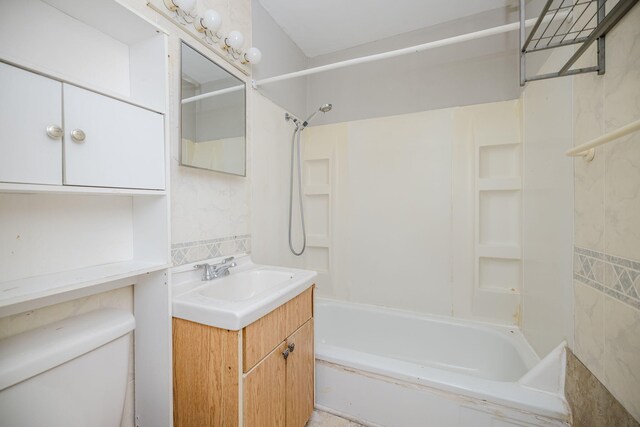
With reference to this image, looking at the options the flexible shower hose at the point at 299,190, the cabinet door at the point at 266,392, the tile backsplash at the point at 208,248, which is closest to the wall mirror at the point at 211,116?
the tile backsplash at the point at 208,248

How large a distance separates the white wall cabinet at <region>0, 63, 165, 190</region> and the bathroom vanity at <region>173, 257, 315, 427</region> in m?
0.46

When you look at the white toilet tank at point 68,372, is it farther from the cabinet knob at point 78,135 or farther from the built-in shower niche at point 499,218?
the built-in shower niche at point 499,218

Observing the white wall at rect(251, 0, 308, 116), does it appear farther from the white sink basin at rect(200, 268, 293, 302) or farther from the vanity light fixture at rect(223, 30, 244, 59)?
the white sink basin at rect(200, 268, 293, 302)

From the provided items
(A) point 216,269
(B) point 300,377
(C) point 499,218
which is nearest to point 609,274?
(C) point 499,218

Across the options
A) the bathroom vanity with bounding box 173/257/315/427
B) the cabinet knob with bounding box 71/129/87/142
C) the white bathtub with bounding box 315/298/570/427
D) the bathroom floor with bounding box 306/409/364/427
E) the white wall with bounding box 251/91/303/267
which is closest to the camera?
the cabinet knob with bounding box 71/129/87/142

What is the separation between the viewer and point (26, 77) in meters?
0.56

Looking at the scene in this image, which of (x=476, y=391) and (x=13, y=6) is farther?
(x=476, y=391)

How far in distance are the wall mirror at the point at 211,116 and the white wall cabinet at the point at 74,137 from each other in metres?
0.34

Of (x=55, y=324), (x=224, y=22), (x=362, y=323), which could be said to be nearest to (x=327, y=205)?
(x=362, y=323)

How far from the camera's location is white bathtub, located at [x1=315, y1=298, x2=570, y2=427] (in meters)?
1.04

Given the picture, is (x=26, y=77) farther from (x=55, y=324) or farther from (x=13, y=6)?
(x=55, y=324)

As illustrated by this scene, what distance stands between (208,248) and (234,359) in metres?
0.63

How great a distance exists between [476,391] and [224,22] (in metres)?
2.15

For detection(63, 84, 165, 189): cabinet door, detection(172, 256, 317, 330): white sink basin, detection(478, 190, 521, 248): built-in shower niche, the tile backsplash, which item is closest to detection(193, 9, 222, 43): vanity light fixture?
detection(63, 84, 165, 189): cabinet door
